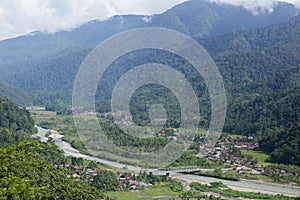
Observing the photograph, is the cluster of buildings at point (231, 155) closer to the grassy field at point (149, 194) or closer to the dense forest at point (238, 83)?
the dense forest at point (238, 83)

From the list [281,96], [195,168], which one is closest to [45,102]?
[281,96]

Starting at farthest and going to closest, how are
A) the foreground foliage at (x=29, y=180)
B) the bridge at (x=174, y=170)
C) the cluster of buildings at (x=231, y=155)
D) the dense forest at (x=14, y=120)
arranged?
the dense forest at (x=14, y=120) → the cluster of buildings at (x=231, y=155) → the bridge at (x=174, y=170) → the foreground foliage at (x=29, y=180)

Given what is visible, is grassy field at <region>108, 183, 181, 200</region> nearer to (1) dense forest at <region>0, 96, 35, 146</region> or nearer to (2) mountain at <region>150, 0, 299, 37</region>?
(1) dense forest at <region>0, 96, 35, 146</region>

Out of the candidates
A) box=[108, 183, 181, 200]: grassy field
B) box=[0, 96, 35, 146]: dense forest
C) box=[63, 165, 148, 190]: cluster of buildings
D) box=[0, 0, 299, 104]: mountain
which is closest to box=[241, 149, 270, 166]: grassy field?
box=[108, 183, 181, 200]: grassy field

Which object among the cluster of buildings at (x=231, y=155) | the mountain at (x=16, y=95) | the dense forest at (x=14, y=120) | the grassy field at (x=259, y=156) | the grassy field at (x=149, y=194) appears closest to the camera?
the grassy field at (x=149, y=194)

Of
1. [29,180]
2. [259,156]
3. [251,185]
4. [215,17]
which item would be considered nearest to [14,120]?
[259,156]

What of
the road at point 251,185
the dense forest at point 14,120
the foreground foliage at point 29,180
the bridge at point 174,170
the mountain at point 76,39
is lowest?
the road at point 251,185

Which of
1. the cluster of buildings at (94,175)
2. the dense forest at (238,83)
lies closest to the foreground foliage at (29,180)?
the cluster of buildings at (94,175)

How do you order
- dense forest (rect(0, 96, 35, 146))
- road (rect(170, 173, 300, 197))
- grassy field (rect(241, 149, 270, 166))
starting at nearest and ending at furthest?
road (rect(170, 173, 300, 197)), grassy field (rect(241, 149, 270, 166)), dense forest (rect(0, 96, 35, 146))

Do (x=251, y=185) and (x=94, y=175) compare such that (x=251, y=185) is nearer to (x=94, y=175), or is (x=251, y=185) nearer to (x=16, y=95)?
(x=94, y=175)

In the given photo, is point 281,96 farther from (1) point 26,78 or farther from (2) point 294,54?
(1) point 26,78
